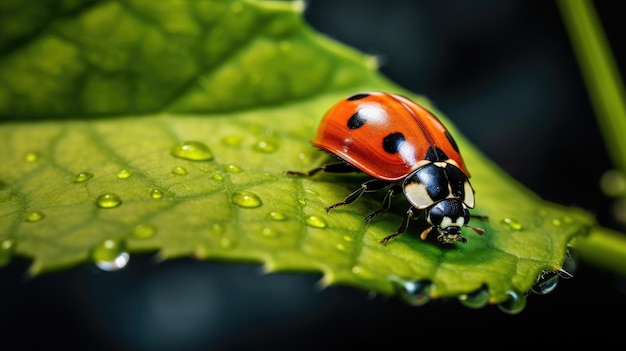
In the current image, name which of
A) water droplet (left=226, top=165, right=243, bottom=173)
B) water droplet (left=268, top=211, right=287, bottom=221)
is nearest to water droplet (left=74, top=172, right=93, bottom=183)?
water droplet (left=226, top=165, right=243, bottom=173)

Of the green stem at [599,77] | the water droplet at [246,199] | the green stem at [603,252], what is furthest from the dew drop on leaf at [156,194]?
the green stem at [599,77]

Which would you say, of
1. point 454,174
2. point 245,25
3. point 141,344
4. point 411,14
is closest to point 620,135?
point 454,174

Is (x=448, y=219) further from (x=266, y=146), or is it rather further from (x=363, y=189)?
(x=266, y=146)

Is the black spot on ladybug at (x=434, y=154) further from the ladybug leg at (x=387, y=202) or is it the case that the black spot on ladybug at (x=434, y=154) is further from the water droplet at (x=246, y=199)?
the water droplet at (x=246, y=199)

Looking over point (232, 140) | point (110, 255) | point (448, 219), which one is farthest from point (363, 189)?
point (110, 255)

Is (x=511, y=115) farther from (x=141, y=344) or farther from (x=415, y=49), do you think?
(x=141, y=344)
